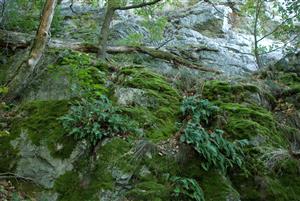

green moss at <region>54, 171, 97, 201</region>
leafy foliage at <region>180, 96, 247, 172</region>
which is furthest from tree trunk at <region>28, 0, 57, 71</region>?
leafy foliage at <region>180, 96, 247, 172</region>

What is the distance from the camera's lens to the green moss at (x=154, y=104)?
634 cm

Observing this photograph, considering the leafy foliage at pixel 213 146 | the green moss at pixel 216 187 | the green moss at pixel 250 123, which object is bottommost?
the green moss at pixel 216 187

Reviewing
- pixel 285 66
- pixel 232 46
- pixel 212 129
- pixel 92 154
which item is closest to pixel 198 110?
pixel 212 129

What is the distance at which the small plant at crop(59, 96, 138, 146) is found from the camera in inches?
224

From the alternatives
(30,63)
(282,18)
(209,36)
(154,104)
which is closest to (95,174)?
(154,104)

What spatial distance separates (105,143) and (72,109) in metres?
0.98

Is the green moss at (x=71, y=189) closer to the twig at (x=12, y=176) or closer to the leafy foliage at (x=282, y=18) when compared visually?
the twig at (x=12, y=176)

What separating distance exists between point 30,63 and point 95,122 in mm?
2898

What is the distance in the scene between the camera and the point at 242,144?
5.85 meters

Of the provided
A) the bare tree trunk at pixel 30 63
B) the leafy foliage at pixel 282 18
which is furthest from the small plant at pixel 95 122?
the leafy foliage at pixel 282 18

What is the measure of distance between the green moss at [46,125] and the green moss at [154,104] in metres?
1.21

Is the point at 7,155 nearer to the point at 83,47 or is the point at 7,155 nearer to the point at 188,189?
the point at 188,189

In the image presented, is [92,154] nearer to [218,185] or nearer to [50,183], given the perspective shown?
[50,183]

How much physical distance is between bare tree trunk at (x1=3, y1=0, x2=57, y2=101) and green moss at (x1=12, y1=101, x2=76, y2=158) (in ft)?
Result: 2.70
